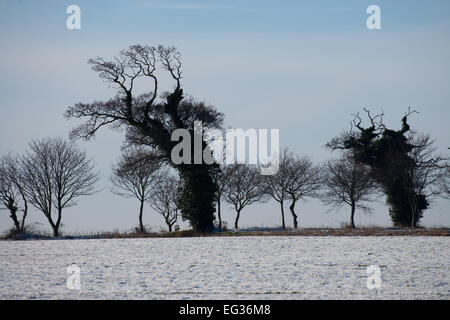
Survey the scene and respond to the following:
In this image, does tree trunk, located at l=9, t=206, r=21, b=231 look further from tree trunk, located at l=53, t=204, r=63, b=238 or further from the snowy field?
the snowy field

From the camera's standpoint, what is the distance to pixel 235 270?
1802 centimetres

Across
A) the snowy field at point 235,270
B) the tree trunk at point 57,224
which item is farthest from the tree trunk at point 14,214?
the snowy field at point 235,270

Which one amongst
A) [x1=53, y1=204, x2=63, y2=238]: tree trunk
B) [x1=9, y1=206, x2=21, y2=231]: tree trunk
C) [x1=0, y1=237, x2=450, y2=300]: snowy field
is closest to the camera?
[x1=0, y1=237, x2=450, y2=300]: snowy field

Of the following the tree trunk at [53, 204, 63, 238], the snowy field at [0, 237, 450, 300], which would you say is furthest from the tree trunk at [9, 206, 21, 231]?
the snowy field at [0, 237, 450, 300]

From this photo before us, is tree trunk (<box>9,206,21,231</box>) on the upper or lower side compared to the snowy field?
upper

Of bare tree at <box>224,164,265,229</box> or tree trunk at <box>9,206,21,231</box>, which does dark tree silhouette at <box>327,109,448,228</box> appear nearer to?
bare tree at <box>224,164,265,229</box>

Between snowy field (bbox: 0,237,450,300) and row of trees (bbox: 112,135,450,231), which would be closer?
snowy field (bbox: 0,237,450,300)

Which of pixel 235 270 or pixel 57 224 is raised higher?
pixel 57 224

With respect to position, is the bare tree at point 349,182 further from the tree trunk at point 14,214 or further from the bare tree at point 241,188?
the tree trunk at point 14,214

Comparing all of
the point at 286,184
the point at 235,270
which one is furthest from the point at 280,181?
the point at 235,270

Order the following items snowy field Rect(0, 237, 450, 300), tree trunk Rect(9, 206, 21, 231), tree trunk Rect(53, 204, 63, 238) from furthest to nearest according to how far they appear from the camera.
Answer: tree trunk Rect(9, 206, 21, 231), tree trunk Rect(53, 204, 63, 238), snowy field Rect(0, 237, 450, 300)

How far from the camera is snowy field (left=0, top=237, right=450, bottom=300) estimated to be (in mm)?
14727

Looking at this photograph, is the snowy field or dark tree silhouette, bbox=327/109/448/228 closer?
the snowy field

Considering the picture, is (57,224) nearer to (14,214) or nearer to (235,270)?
(14,214)
